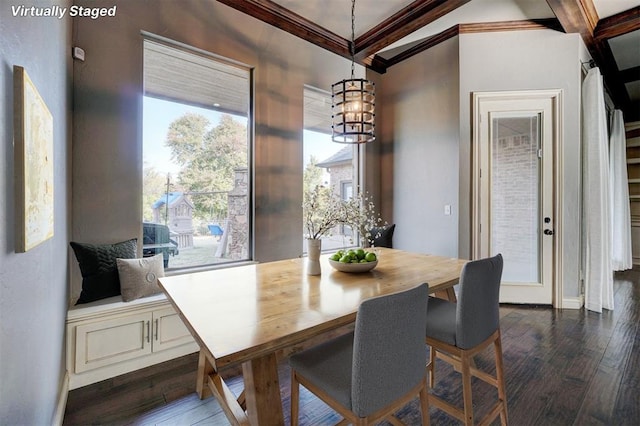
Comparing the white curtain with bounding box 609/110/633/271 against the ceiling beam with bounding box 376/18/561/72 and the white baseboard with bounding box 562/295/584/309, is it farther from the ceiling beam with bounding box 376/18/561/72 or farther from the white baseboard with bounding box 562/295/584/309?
the ceiling beam with bounding box 376/18/561/72

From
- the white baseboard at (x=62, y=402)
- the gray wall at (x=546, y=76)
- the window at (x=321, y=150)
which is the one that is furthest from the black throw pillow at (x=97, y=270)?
the gray wall at (x=546, y=76)

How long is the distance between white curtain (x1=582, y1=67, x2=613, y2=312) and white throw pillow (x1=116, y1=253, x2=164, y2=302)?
442 centimetres

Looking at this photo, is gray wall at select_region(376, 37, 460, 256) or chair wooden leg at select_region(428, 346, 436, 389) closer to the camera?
chair wooden leg at select_region(428, 346, 436, 389)

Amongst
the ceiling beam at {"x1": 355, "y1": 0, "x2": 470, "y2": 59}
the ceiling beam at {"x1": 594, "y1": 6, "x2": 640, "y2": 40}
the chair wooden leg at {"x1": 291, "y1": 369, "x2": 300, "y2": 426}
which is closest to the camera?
the chair wooden leg at {"x1": 291, "y1": 369, "x2": 300, "y2": 426}

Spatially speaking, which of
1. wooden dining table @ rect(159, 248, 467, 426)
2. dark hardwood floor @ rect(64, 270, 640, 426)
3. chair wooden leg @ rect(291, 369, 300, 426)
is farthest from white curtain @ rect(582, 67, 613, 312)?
chair wooden leg @ rect(291, 369, 300, 426)

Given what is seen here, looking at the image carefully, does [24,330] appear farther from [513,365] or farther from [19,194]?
[513,365]

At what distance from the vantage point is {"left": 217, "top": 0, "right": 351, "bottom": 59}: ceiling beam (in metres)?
3.13

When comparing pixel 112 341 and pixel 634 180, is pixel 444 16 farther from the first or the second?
pixel 634 180

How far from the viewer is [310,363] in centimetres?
135

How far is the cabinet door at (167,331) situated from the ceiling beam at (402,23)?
11.9ft

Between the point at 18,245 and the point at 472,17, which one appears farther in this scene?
the point at 472,17

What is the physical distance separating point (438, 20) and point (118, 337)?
4428mm

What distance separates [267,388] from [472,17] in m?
4.20

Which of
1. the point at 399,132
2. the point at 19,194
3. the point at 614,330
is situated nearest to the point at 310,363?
the point at 19,194
